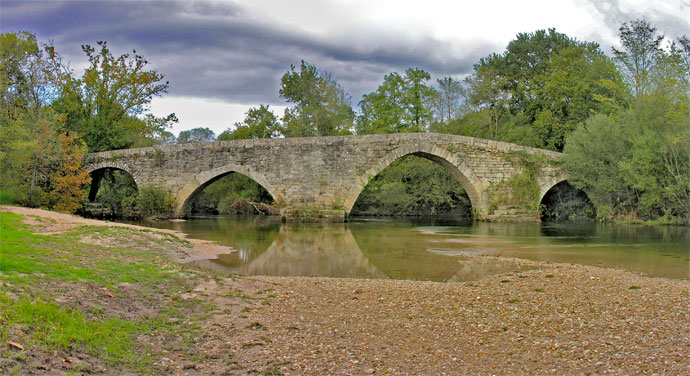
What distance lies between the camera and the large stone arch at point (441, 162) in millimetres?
20469

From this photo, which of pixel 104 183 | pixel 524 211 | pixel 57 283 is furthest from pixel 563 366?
pixel 104 183

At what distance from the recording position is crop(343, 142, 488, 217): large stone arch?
20469 millimetres

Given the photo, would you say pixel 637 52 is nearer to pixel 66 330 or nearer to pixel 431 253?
pixel 431 253

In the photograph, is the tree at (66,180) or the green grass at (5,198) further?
the tree at (66,180)

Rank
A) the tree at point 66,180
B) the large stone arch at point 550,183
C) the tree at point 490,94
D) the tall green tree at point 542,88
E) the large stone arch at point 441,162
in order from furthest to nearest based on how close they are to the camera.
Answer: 1. the tree at point 490,94
2. the tall green tree at point 542,88
3. the large stone arch at point 550,183
4. the large stone arch at point 441,162
5. the tree at point 66,180

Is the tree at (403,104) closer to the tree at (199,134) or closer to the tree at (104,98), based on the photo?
the tree at (104,98)

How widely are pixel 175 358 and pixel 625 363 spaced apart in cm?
328

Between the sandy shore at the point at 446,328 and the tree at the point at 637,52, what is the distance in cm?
1773

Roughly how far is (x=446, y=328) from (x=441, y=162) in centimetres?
1784

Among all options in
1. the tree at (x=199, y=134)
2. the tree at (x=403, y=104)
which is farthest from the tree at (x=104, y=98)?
the tree at (x=199, y=134)

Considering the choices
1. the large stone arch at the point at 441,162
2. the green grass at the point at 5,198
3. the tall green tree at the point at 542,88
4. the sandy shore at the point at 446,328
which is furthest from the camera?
the tall green tree at the point at 542,88

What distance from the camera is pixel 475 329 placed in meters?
4.32

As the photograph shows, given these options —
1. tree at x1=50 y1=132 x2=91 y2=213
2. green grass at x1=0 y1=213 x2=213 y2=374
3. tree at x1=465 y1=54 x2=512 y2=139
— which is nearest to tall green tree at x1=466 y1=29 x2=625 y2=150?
tree at x1=465 y1=54 x2=512 y2=139

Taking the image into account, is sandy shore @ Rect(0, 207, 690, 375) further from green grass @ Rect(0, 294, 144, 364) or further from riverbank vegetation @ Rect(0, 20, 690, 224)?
riverbank vegetation @ Rect(0, 20, 690, 224)
